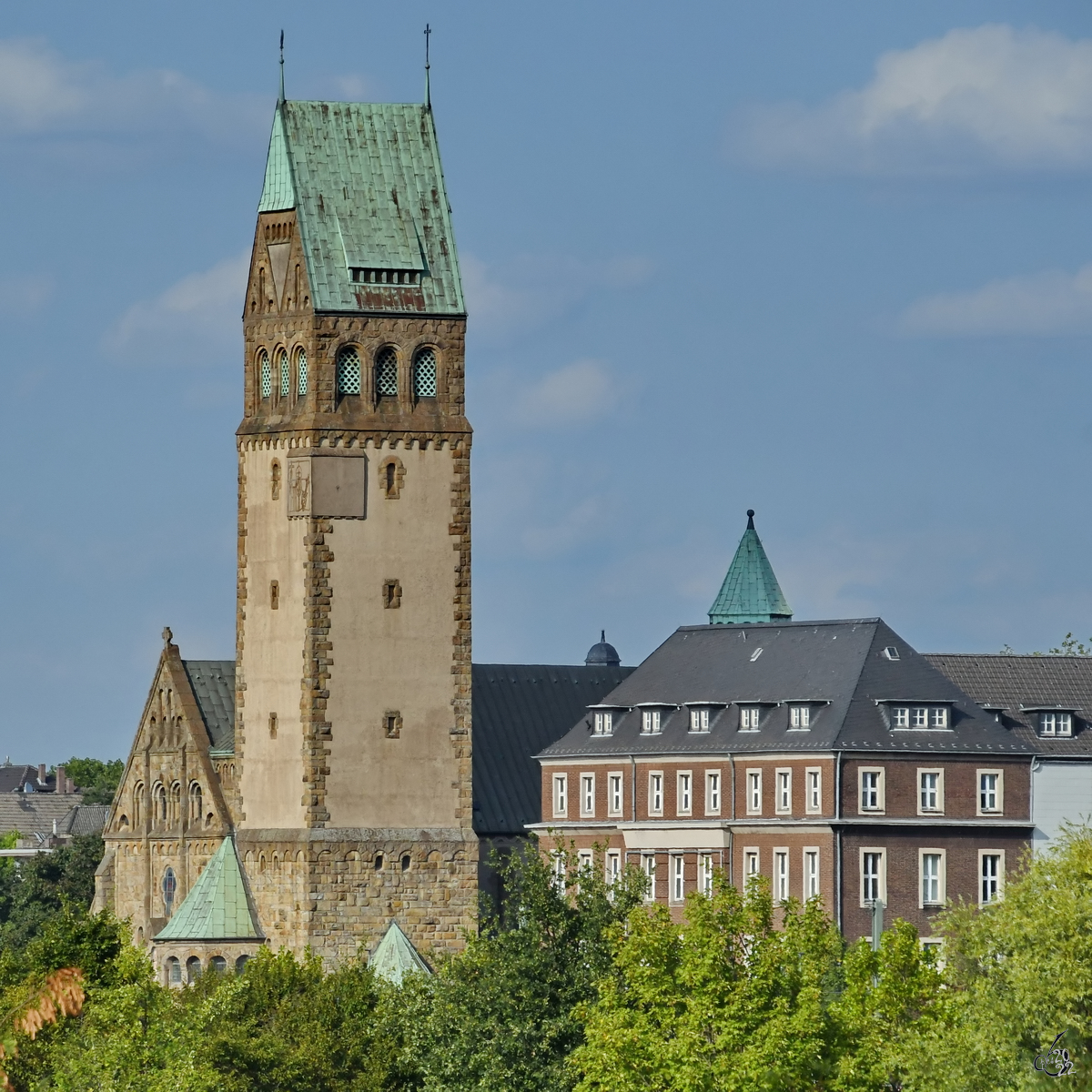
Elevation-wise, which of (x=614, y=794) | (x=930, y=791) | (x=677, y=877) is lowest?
(x=677, y=877)

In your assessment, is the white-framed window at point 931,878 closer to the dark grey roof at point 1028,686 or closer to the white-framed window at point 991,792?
the white-framed window at point 991,792

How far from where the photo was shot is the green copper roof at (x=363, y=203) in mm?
124500

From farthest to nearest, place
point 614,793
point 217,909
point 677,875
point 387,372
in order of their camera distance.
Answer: point 614,793 → point 677,875 → point 217,909 → point 387,372

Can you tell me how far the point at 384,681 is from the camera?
12369 cm

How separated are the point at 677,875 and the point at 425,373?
20.9 metres

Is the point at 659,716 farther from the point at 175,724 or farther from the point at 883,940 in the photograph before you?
the point at 883,940

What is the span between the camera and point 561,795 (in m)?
139

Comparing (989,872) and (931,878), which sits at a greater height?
→ (989,872)

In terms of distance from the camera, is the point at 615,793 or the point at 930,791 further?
the point at 615,793

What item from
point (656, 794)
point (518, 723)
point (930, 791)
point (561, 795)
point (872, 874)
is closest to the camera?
point (872, 874)

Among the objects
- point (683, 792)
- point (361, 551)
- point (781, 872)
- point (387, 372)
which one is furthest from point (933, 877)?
point (387, 372)

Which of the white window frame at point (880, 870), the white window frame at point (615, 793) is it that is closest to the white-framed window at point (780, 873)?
the white window frame at point (880, 870)

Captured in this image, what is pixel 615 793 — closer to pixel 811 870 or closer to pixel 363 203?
pixel 811 870

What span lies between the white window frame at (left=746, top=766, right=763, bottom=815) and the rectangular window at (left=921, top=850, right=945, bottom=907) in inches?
252
